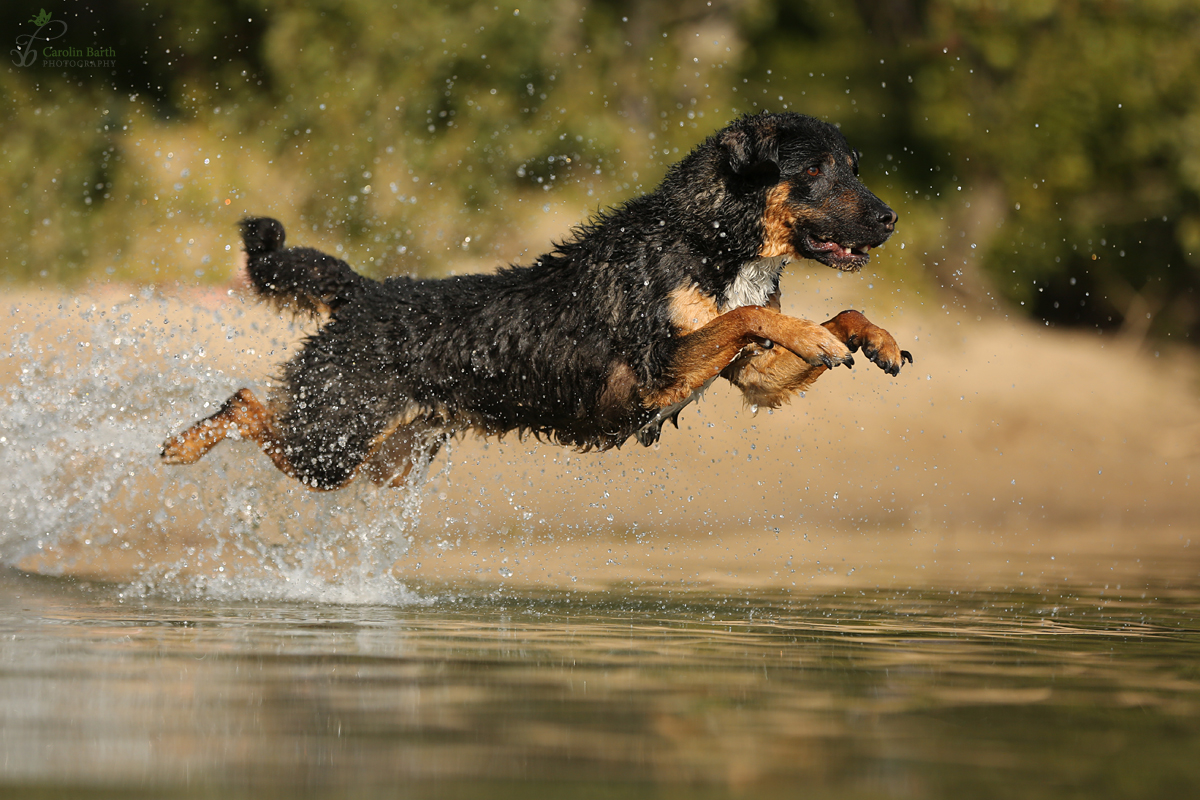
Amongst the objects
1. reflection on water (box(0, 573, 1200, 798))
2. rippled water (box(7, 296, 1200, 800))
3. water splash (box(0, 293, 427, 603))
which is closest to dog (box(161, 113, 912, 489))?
water splash (box(0, 293, 427, 603))

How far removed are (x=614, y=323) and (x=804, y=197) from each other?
3.48 ft

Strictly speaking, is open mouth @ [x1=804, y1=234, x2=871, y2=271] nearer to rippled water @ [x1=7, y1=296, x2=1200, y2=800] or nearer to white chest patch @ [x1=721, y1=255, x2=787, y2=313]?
white chest patch @ [x1=721, y1=255, x2=787, y2=313]

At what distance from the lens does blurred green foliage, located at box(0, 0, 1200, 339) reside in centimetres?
1488

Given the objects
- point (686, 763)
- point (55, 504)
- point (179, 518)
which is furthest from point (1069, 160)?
point (686, 763)

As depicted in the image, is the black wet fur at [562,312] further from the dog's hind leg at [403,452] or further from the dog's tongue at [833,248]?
the dog's hind leg at [403,452]

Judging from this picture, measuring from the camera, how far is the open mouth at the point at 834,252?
598 cm

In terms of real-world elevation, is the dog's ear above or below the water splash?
above

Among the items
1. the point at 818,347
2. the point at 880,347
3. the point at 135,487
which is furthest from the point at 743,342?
the point at 135,487

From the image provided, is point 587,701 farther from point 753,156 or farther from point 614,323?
point 753,156

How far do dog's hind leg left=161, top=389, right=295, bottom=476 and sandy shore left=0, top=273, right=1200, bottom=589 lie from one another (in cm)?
42

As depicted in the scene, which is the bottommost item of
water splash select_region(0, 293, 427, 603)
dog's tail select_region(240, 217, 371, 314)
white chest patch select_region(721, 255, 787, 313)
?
water splash select_region(0, 293, 427, 603)

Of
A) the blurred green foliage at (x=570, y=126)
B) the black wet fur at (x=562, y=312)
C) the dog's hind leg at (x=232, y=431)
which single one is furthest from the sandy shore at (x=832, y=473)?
the blurred green foliage at (x=570, y=126)

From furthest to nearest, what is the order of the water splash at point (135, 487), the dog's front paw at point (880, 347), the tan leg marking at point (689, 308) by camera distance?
the water splash at point (135, 487), the tan leg marking at point (689, 308), the dog's front paw at point (880, 347)

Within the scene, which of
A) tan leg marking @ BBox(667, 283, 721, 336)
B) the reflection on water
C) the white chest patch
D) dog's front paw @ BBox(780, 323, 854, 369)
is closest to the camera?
the reflection on water
